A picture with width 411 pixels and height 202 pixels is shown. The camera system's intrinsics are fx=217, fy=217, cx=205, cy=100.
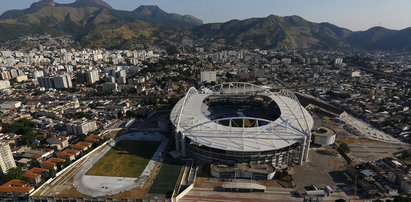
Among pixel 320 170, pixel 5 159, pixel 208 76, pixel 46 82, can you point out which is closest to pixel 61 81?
pixel 46 82

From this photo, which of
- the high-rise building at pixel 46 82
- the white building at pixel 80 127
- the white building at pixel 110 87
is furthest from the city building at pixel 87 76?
the white building at pixel 80 127

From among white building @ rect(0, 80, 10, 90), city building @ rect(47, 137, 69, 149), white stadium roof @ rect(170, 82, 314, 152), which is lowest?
city building @ rect(47, 137, 69, 149)

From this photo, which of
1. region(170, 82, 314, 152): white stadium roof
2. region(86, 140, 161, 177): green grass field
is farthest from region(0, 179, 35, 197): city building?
region(170, 82, 314, 152): white stadium roof

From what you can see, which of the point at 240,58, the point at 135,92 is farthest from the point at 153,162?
the point at 240,58

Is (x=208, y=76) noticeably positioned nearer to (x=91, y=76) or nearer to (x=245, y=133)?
(x=91, y=76)

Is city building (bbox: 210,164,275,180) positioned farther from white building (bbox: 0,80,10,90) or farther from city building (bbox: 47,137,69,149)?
white building (bbox: 0,80,10,90)
